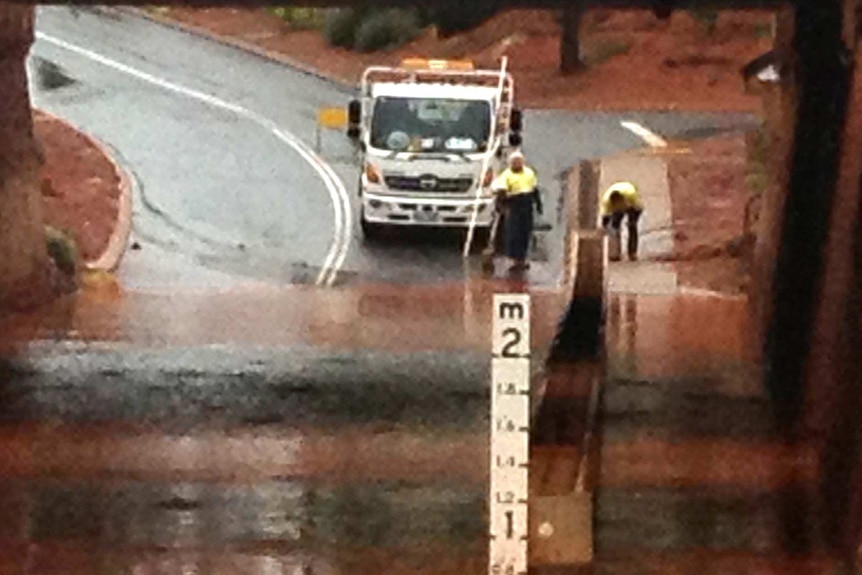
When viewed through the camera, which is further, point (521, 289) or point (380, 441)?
point (521, 289)

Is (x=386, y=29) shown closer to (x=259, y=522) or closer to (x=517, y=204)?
(x=517, y=204)

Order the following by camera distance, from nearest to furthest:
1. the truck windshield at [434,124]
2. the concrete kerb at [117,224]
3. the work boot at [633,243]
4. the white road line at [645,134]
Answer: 1. the work boot at [633,243]
2. the concrete kerb at [117,224]
3. the truck windshield at [434,124]
4. the white road line at [645,134]

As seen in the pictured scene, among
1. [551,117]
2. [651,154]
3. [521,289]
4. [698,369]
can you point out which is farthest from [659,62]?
[698,369]

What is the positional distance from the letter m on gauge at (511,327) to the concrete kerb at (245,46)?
33.6m

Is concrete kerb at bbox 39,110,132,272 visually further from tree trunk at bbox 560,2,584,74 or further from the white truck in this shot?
tree trunk at bbox 560,2,584,74

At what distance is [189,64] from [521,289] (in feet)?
73.9

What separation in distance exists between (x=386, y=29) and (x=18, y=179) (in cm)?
2488

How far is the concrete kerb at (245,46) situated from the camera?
43281mm

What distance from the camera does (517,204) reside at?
25047 mm

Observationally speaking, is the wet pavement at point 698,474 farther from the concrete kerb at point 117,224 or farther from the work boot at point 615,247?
the concrete kerb at point 117,224

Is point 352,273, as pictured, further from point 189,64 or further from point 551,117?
point 189,64

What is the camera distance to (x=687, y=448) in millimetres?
14125

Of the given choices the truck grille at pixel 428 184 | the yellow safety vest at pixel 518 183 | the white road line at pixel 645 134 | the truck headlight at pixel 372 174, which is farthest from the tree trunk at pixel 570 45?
the yellow safety vest at pixel 518 183

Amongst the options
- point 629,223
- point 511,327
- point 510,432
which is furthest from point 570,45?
point 511,327
